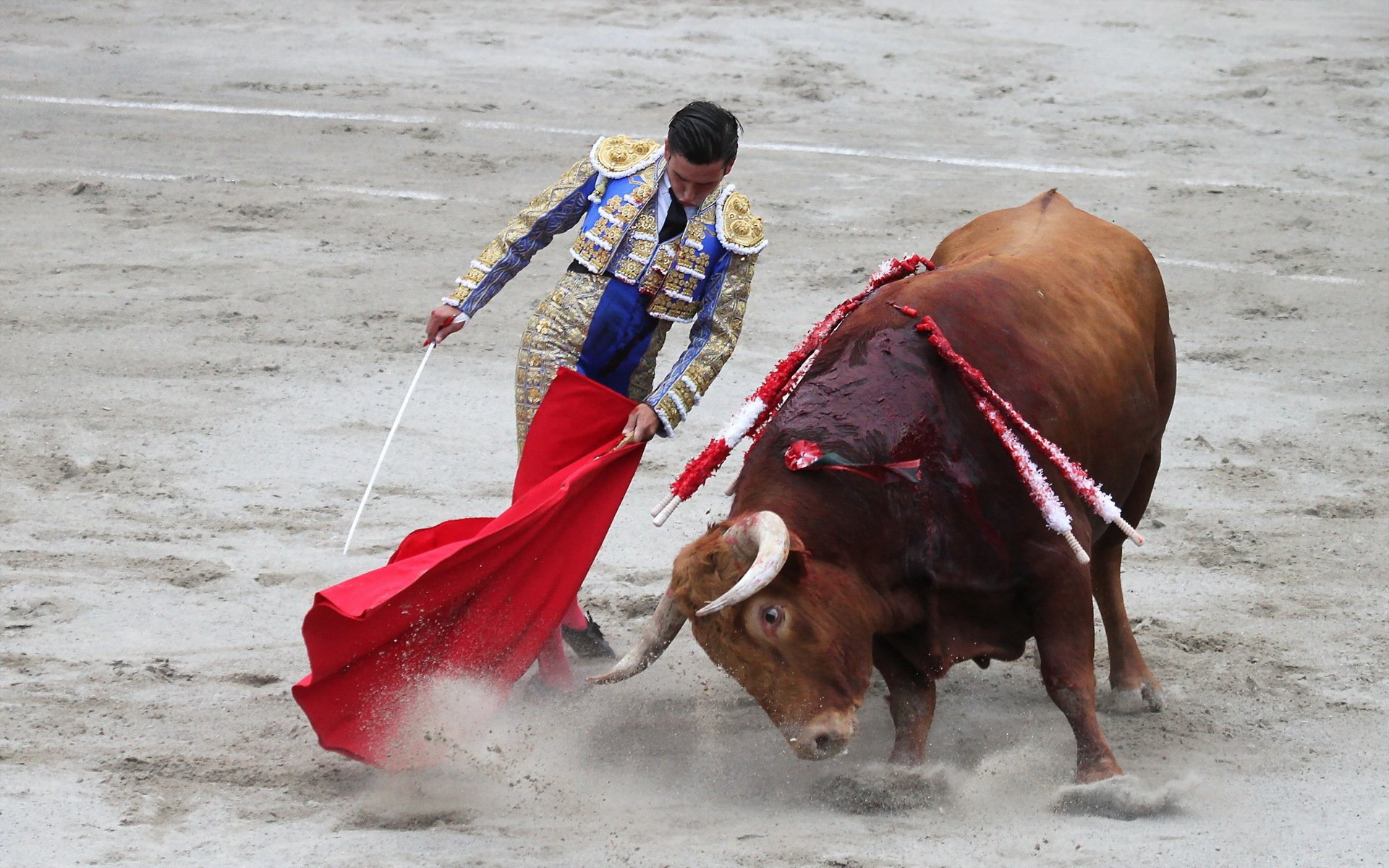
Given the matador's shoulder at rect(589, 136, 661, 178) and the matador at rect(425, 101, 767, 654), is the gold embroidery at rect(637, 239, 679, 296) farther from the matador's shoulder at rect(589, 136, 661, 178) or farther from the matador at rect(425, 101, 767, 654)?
the matador's shoulder at rect(589, 136, 661, 178)

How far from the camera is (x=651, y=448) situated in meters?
6.24

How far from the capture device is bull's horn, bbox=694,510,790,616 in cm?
340

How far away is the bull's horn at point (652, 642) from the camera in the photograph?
3828mm

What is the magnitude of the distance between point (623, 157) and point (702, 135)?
0.39 metres

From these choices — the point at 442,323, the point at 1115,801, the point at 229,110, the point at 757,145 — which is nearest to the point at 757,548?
the point at 1115,801

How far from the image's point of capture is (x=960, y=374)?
3900 mm

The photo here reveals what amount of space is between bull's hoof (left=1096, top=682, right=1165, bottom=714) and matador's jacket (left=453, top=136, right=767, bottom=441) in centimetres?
144

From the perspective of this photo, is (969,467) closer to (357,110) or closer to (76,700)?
(76,700)

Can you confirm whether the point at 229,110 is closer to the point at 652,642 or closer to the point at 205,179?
the point at 205,179

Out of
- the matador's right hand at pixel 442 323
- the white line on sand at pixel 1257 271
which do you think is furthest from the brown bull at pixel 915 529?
the white line on sand at pixel 1257 271

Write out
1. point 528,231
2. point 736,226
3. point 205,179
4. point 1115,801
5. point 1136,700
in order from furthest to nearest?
point 205,179, point 1136,700, point 528,231, point 736,226, point 1115,801

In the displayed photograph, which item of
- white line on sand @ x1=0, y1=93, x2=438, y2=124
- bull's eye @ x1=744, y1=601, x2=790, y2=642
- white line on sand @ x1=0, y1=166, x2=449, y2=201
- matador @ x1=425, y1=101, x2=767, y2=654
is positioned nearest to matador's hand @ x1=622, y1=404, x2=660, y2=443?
matador @ x1=425, y1=101, x2=767, y2=654

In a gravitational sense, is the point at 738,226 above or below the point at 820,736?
above

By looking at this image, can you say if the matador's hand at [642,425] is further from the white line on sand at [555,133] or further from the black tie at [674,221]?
the white line on sand at [555,133]
